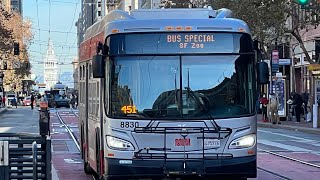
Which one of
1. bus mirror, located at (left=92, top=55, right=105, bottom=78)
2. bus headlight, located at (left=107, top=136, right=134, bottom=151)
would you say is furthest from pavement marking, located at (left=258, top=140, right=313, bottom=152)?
bus mirror, located at (left=92, top=55, right=105, bottom=78)

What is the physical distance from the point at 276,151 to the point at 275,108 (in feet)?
54.6

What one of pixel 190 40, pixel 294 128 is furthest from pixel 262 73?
pixel 294 128

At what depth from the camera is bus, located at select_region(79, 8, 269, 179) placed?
11.1m

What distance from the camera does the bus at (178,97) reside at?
11.1 m

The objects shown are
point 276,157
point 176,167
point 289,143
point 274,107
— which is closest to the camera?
point 176,167

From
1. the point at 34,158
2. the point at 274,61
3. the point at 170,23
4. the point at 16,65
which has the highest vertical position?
the point at 16,65

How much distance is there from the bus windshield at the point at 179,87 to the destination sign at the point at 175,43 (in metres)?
0.09

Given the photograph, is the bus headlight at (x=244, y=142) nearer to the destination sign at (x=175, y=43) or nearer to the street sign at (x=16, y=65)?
the destination sign at (x=175, y=43)

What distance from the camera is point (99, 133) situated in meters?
12.3

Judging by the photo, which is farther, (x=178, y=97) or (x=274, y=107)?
(x=274, y=107)

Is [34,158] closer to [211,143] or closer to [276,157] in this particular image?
[211,143]

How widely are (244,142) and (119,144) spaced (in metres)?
1.96

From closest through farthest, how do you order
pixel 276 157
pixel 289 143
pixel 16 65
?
1. pixel 276 157
2. pixel 289 143
3. pixel 16 65

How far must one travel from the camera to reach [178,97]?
11273 millimetres
